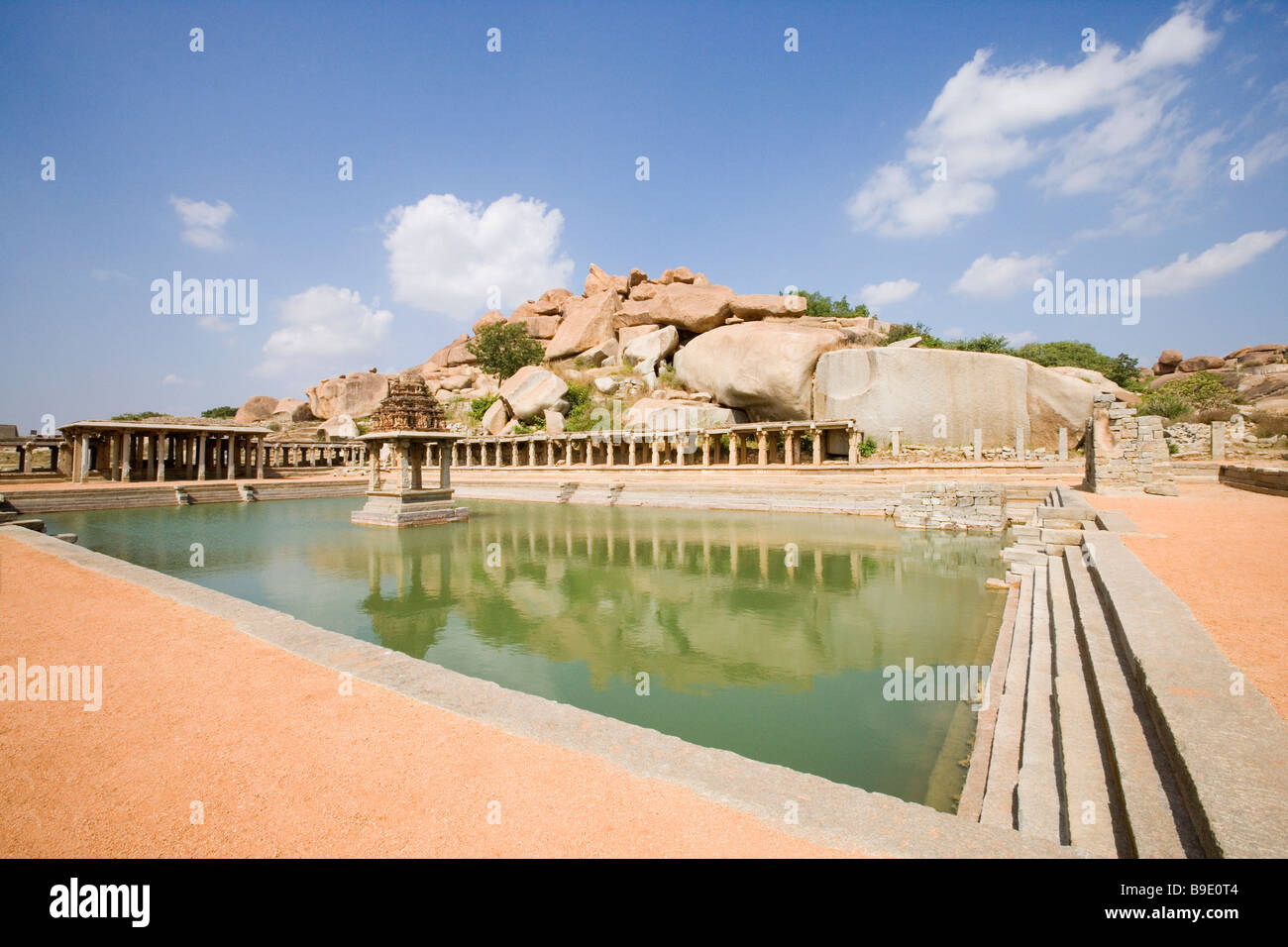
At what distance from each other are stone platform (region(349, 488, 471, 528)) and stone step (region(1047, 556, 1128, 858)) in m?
17.2

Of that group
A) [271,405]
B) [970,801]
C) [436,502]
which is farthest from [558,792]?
[271,405]

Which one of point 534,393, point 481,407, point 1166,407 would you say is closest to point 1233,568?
point 1166,407

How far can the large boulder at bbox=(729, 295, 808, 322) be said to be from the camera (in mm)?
37812

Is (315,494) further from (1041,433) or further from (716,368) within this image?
(1041,433)

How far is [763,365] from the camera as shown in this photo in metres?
31.0

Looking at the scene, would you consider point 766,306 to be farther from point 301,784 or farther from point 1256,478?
point 301,784

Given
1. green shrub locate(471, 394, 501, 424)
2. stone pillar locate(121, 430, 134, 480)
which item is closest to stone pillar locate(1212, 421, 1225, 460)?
green shrub locate(471, 394, 501, 424)

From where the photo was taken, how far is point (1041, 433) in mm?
26062

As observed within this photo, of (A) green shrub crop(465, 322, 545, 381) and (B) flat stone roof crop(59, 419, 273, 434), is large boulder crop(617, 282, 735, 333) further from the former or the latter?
(B) flat stone roof crop(59, 419, 273, 434)

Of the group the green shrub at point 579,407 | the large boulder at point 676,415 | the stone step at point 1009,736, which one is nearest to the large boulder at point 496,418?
the green shrub at point 579,407

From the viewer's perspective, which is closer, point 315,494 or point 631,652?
point 631,652
